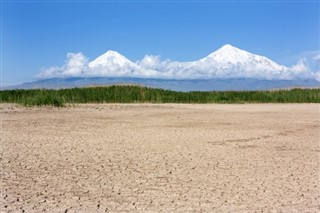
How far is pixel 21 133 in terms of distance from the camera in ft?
49.4

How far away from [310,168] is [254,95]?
3209 cm

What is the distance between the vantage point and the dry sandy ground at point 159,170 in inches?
287

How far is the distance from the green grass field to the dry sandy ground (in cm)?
2073

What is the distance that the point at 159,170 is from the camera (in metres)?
9.57

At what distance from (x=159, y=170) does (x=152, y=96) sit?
29794 millimetres

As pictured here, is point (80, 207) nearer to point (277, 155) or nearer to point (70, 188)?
point (70, 188)

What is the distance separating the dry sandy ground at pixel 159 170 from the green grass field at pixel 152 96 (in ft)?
68.0

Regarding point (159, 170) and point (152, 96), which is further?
point (152, 96)

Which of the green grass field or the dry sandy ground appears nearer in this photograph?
the dry sandy ground

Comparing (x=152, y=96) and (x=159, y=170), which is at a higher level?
(x=152, y=96)

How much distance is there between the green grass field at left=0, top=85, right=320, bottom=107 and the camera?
3705 centimetres

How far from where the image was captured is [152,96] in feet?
129

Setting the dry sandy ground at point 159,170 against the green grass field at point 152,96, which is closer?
the dry sandy ground at point 159,170

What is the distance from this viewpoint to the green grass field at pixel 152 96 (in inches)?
1459
